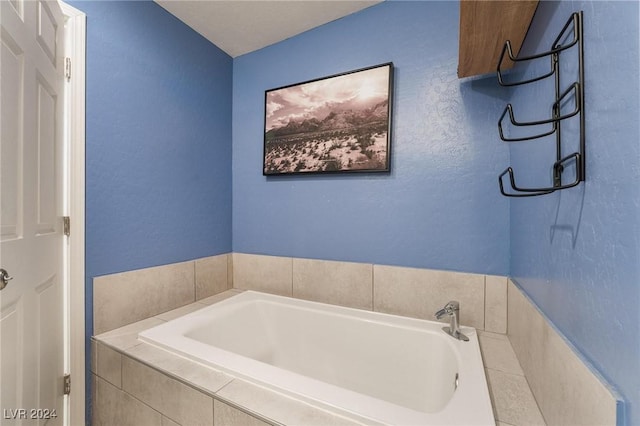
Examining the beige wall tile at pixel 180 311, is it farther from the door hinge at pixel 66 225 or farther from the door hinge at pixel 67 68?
the door hinge at pixel 67 68

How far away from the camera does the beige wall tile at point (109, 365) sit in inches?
46.4

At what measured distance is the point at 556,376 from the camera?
66cm

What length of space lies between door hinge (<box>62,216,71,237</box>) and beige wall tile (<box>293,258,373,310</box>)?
120 cm

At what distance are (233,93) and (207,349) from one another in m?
1.87

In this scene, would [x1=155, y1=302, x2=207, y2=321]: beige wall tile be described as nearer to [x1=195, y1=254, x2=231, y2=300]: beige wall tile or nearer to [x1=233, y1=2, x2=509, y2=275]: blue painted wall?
[x1=195, y1=254, x2=231, y2=300]: beige wall tile

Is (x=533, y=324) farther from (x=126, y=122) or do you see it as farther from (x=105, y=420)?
(x=126, y=122)

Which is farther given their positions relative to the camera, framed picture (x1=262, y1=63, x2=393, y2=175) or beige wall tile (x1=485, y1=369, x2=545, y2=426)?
framed picture (x1=262, y1=63, x2=393, y2=175)

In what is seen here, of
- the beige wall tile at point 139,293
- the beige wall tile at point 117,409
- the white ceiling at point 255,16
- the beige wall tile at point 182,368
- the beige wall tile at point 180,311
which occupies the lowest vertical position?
the beige wall tile at point 117,409

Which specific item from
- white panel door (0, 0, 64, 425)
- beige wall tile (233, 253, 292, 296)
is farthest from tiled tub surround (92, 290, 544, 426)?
beige wall tile (233, 253, 292, 296)

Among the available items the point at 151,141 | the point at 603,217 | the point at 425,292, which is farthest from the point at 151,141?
the point at 603,217

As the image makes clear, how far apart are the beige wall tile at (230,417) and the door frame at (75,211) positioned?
89 centimetres

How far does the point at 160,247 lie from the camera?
1599 mm

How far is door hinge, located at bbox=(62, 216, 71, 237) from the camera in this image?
121 centimetres

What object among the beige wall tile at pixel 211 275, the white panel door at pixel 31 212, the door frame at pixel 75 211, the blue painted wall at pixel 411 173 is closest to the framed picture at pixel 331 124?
the blue painted wall at pixel 411 173
